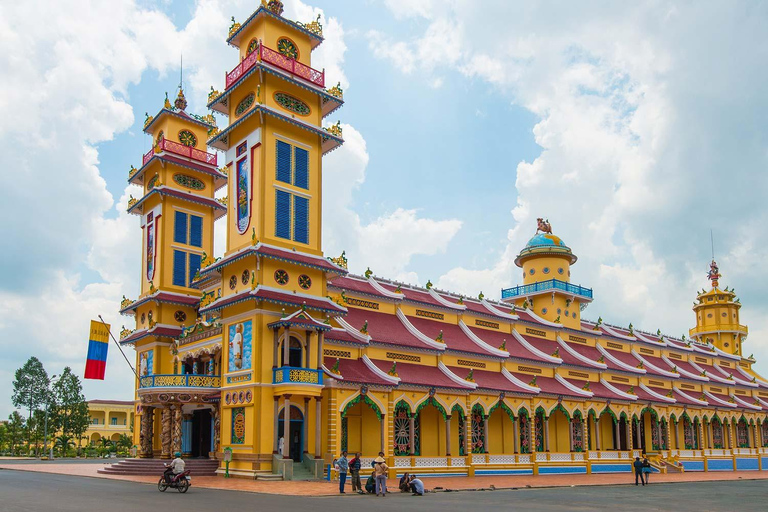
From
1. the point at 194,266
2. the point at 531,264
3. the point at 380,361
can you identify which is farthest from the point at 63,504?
the point at 531,264

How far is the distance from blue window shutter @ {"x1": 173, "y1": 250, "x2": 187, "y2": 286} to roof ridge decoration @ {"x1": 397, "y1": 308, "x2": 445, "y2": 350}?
1327 cm

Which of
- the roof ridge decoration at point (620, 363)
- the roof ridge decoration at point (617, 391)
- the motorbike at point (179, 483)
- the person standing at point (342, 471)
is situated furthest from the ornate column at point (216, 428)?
the roof ridge decoration at point (620, 363)

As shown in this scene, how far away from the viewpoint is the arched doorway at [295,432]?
104 ft

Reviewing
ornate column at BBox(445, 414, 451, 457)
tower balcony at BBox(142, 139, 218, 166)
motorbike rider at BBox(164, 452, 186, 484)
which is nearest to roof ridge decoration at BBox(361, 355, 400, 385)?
ornate column at BBox(445, 414, 451, 457)

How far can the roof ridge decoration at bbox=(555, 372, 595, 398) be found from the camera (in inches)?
1808

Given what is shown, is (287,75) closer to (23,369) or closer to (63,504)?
(63,504)

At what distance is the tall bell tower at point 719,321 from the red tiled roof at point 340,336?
53.7 m

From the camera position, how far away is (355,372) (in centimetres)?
3491

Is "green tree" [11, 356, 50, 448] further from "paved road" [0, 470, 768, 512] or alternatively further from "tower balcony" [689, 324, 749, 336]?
Answer: "tower balcony" [689, 324, 749, 336]

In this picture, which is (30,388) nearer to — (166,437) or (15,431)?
(15,431)

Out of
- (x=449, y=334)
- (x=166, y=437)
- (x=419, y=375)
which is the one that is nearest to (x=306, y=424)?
(x=419, y=375)

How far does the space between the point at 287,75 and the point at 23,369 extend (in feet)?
171

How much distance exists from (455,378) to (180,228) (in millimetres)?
19308

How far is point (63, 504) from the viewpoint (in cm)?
1788
